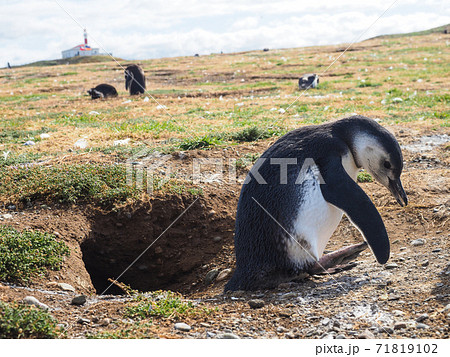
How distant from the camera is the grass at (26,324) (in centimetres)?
275

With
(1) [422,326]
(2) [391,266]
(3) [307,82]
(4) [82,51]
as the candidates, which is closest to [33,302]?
(1) [422,326]

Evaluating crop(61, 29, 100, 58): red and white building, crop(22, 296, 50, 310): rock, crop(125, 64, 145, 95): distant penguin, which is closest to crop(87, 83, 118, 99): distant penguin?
crop(125, 64, 145, 95): distant penguin

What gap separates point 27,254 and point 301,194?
244 cm

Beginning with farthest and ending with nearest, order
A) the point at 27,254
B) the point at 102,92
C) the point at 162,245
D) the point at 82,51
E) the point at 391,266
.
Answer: the point at 82,51 → the point at 102,92 → the point at 162,245 → the point at 27,254 → the point at 391,266

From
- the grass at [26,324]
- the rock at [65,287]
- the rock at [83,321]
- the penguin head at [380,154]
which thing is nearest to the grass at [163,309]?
the rock at [83,321]

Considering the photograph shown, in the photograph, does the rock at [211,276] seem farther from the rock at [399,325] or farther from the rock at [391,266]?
the rock at [399,325]

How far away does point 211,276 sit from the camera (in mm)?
5129

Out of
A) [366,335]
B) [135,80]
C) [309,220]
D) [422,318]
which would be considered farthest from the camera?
[135,80]

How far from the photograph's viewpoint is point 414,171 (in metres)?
6.50

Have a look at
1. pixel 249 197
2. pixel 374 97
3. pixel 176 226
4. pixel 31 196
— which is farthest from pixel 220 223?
pixel 374 97

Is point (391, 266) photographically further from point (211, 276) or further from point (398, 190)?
point (211, 276)

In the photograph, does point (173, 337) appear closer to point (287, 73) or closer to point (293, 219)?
point (293, 219)

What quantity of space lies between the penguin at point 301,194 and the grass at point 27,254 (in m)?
1.67

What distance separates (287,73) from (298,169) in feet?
75.0
